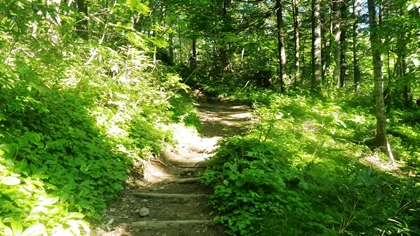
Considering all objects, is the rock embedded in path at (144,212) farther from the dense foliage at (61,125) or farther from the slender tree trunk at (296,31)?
the slender tree trunk at (296,31)

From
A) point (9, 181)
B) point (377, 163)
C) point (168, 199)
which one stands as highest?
point (9, 181)

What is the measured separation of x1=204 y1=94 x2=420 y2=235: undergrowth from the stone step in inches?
13.8

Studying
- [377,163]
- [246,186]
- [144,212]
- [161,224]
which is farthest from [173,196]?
Result: [377,163]

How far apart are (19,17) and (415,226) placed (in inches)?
208

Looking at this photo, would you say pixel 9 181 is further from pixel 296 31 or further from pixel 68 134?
pixel 296 31

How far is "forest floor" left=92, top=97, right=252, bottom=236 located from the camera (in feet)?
13.6

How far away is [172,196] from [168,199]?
0.09 meters

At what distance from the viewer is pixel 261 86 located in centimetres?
1800

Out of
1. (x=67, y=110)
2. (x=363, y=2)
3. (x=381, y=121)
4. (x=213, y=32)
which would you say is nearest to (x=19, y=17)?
(x=67, y=110)

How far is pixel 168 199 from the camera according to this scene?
5.16 meters

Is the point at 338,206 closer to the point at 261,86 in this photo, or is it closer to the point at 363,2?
the point at 261,86

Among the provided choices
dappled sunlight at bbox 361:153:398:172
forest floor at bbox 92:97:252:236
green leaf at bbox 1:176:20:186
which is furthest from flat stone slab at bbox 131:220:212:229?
dappled sunlight at bbox 361:153:398:172

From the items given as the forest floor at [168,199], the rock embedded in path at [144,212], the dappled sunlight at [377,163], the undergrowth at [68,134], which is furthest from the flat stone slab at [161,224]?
the dappled sunlight at [377,163]

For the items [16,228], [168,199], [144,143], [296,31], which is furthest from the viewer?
[296,31]
